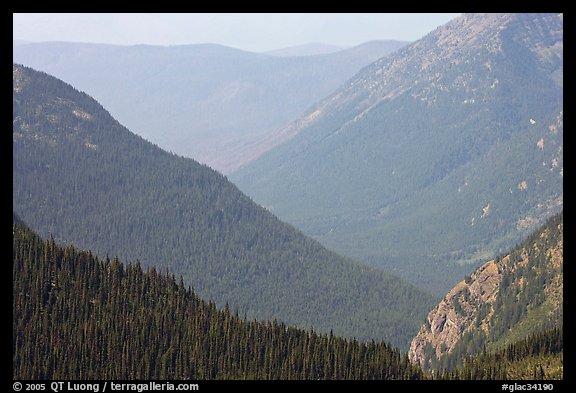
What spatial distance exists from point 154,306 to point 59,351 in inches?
907

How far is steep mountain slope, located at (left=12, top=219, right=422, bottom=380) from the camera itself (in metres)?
140

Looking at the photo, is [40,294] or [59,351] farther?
[40,294]

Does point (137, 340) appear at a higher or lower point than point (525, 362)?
higher

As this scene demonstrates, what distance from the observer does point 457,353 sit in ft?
646

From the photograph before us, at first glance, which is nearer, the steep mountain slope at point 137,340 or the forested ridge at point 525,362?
the forested ridge at point 525,362

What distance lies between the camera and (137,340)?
477 feet

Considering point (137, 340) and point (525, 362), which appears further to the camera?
point (137, 340)

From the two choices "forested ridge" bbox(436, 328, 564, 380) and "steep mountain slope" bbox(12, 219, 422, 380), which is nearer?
"forested ridge" bbox(436, 328, 564, 380)

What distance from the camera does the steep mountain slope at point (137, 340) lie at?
140m
